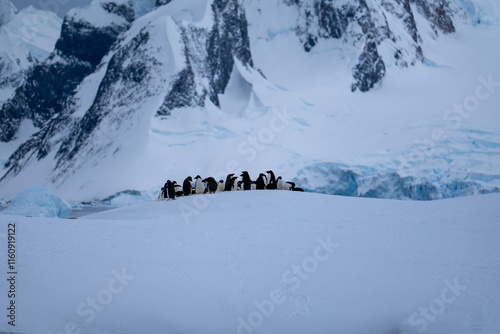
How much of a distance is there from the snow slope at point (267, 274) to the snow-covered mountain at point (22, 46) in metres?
84.2

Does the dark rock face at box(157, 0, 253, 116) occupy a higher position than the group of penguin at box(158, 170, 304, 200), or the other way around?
the dark rock face at box(157, 0, 253, 116)

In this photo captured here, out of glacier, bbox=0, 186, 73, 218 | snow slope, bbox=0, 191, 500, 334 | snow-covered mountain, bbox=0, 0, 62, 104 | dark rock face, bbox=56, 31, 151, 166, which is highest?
snow-covered mountain, bbox=0, 0, 62, 104

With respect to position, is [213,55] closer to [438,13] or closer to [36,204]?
[36,204]

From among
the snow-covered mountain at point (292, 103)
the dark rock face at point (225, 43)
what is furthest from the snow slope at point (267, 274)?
the dark rock face at point (225, 43)

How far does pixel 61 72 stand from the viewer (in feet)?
231

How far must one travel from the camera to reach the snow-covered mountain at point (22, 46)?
86875 millimetres

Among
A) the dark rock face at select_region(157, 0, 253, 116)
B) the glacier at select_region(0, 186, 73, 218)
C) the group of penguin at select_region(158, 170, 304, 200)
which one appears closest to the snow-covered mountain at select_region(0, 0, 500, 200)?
the dark rock face at select_region(157, 0, 253, 116)

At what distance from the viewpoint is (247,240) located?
25.0 feet

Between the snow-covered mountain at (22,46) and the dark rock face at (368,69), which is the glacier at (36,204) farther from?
the snow-covered mountain at (22,46)

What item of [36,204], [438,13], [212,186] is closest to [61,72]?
[438,13]

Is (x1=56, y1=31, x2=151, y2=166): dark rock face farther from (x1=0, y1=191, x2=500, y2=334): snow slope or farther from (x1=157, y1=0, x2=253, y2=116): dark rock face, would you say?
(x1=0, y1=191, x2=500, y2=334): snow slope

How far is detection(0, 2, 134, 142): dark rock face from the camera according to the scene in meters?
68.0

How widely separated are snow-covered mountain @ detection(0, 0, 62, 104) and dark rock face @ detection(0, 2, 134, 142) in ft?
41.1

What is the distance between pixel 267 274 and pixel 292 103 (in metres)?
33.3
